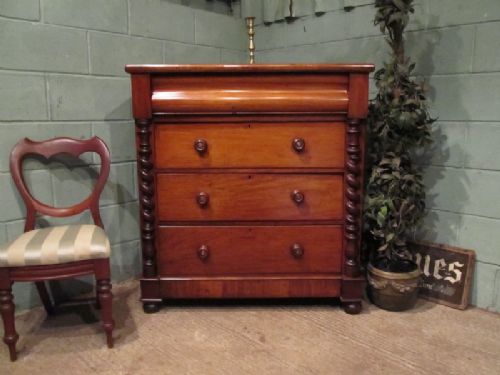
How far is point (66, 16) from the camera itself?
6.59ft

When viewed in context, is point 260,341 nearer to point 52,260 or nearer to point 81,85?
point 52,260

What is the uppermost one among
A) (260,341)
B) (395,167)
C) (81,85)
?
(81,85)

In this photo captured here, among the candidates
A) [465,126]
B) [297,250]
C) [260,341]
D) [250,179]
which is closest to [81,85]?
[250,179]

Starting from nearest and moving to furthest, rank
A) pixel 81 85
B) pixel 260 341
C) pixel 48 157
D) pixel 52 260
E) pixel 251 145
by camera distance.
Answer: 1. pixel 52 260
2. pixel 260 341
3. pixel 251 145
4. pixel 48 157
5. pixel 81 85

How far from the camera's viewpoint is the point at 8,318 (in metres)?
1.58

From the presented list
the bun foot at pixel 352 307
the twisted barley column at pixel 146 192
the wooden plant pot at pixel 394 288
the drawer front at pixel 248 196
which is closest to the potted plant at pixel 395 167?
the wooden plant pot at pixel 394 288

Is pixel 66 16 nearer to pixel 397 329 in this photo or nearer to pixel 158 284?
pixel 158 284

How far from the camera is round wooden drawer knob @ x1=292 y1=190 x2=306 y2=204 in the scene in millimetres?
1879

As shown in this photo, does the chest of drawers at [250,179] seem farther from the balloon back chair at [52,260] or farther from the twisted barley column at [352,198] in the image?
the balloon back chair at [52,260]

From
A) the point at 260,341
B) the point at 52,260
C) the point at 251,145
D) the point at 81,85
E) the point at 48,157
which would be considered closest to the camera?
the point at 52,260

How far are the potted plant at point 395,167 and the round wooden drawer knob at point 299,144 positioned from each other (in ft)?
1.23

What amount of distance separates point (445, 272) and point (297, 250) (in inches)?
29.6

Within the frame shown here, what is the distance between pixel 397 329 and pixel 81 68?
74.2 inches

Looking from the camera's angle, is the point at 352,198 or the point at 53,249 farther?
the point at 352,198
